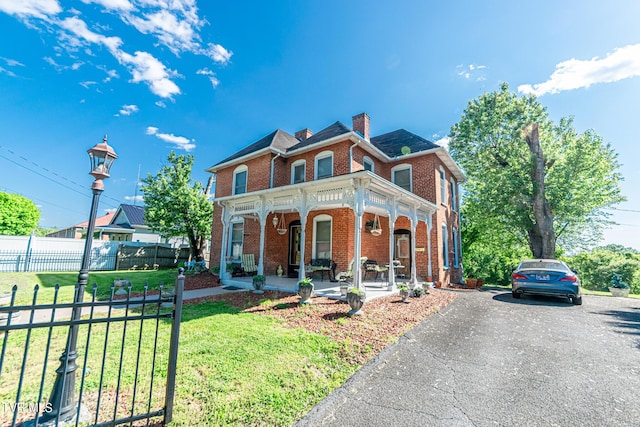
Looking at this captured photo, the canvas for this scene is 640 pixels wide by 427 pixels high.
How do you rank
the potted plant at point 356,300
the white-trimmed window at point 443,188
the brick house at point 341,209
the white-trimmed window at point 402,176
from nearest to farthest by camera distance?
the potted plant at point 356,300, the brick house at point 341,209, the white-trimmed window at point 402,176, the white-trimmed window at point 443,188

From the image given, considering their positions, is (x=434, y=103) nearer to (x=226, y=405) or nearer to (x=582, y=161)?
(x=582, y=161)

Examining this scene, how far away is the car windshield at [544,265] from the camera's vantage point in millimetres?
9082

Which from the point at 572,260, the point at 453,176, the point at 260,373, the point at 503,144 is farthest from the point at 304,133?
the point at 572,260

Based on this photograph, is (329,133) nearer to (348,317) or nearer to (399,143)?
(399,143)

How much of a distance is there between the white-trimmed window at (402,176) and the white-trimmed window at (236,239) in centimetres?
860

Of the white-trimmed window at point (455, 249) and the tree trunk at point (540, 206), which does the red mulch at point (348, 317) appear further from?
the tree trunk at point (540, 206)

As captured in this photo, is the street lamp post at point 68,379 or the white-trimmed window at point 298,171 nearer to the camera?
the street lamp post at point 68,379

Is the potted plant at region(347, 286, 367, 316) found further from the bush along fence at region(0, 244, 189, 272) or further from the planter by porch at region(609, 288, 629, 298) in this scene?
the bush along fence at region(0, 244, 189, 272)

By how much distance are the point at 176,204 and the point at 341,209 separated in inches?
482

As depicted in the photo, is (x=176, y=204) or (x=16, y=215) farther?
(x=16, y=215)

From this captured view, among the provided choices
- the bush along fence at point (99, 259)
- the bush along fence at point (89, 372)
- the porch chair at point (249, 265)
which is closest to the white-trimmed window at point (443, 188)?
the porch chair at point (249, 265)

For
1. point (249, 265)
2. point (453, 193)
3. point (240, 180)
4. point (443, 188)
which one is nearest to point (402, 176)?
point (443, 188)

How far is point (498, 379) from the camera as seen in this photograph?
367 centimetres

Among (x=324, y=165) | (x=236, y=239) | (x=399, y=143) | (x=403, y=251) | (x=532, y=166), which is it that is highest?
(x=399, y=143)
